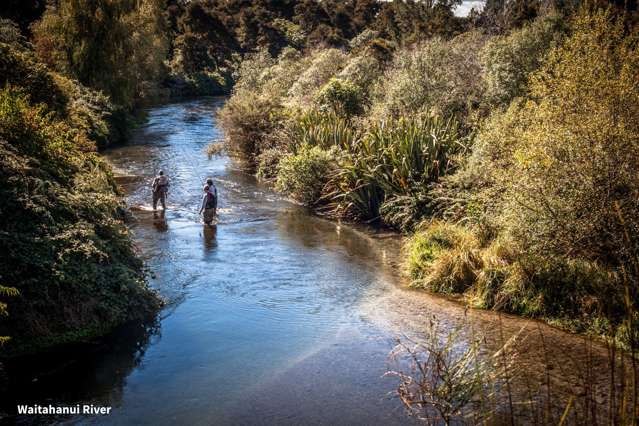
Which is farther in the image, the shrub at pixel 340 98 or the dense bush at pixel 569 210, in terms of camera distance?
the shrub at pixel 340 98

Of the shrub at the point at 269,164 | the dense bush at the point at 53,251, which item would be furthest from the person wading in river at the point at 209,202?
the shrub at the point at 269,164

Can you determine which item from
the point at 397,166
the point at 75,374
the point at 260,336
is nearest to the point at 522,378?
the point at 260,336

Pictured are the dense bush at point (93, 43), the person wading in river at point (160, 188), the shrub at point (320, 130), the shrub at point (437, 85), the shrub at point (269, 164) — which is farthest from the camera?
the dense bush at point (93, 43)

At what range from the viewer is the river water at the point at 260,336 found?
7688 millimetres

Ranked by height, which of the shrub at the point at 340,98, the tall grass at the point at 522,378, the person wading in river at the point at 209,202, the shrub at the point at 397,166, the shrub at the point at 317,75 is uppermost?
the shrub at the point at 317,75

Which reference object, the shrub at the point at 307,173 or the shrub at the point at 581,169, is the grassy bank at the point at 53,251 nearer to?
the shrub at the point at 581,169

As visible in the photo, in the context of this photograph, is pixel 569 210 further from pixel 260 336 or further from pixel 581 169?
pixel 260 336

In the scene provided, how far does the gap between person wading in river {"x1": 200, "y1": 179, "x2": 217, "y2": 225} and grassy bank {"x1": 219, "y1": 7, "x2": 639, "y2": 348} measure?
11.9ft

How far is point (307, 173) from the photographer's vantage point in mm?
20344

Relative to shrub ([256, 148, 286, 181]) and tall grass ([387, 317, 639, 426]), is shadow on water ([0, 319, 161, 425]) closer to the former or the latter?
tall grass ([387, 317, 639, 426])

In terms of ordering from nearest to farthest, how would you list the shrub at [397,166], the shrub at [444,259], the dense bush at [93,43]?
the shrub at [444,259], the shrub at [397,166], the dense bush at [93,43]

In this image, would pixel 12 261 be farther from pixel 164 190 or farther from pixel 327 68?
pixel 327 68

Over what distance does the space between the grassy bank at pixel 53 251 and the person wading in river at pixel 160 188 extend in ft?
17.8

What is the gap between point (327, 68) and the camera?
30.4 metres
